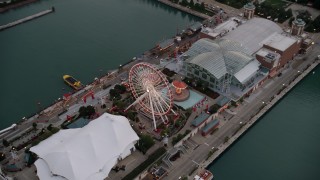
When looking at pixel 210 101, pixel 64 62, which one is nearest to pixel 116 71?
pixel 64 62

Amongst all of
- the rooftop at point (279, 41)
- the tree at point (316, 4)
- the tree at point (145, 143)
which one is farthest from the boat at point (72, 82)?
the tree at point (316, 4)

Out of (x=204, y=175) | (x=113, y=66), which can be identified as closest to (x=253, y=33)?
(x=113, y=66)

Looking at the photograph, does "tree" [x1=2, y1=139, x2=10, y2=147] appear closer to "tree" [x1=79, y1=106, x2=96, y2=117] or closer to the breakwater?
"tree" [x1=79, y1=106, x2=96, y2=117]

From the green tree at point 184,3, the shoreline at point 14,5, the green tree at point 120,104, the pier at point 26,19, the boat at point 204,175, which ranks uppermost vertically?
the shoreline at point 14,5

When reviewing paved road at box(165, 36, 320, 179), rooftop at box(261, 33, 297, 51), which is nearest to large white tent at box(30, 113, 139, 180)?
paved road at box(165, 36, 320, 179)

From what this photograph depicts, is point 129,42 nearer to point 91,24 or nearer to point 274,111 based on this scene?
point 91,24

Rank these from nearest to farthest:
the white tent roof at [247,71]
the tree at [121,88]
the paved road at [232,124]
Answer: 1. the paved road at [232,124]
2. the white tent roof at [247,71]
3. the tree at [121,88]

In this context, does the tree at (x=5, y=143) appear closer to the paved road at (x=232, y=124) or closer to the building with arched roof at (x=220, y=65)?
the paved road at (x=232, y=124)

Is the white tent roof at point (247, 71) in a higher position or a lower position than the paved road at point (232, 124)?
higher
